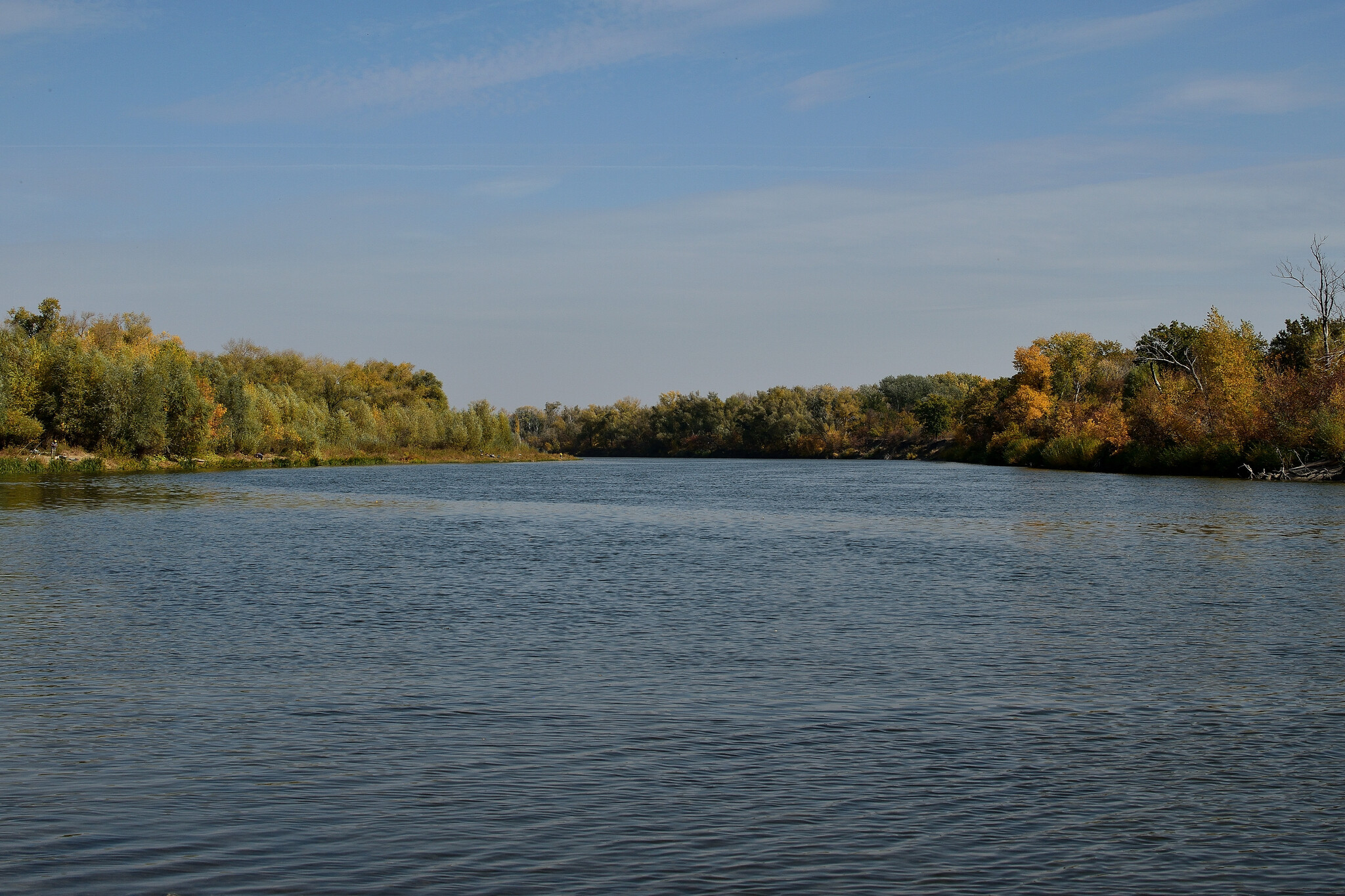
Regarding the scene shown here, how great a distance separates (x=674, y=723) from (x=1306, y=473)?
54269mm

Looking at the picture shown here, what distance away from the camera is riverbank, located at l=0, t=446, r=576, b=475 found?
65500 millimetres

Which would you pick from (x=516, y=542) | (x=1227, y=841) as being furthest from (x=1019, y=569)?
(x=1227, y=841)

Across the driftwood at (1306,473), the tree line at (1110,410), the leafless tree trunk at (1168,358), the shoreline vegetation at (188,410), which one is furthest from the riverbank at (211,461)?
the driftwood at (1306,473)

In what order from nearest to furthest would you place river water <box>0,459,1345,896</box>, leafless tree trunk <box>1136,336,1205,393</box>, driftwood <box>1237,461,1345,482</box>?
river water <box>0,459,1345,896</box>, driftwood <box>1237,461,1345,482</box>, leafless tree trunk <box>1136,336,1205,393</box>

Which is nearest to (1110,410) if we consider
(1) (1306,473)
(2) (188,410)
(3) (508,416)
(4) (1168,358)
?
(4) (1168,358)

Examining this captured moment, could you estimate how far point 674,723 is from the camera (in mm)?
10484

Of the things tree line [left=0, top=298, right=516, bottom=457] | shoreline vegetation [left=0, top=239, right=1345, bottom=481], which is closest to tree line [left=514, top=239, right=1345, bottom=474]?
shoreline vegetation [left=0, top=239, right=1345, bottom=481]

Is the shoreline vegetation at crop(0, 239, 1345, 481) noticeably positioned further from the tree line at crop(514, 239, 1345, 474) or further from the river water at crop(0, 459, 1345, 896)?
the river water at crop(0, 459, 1345, 896)

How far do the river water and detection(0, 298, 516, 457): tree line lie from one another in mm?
49845

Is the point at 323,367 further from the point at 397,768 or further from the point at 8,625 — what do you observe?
the point at 397,768

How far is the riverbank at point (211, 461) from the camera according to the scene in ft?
215

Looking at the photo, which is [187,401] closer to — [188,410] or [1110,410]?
[188,410]

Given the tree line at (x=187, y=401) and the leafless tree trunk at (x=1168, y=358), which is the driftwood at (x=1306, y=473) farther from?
the tree line at (x=187, y=401)

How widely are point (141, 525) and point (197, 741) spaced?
25.9 meters
